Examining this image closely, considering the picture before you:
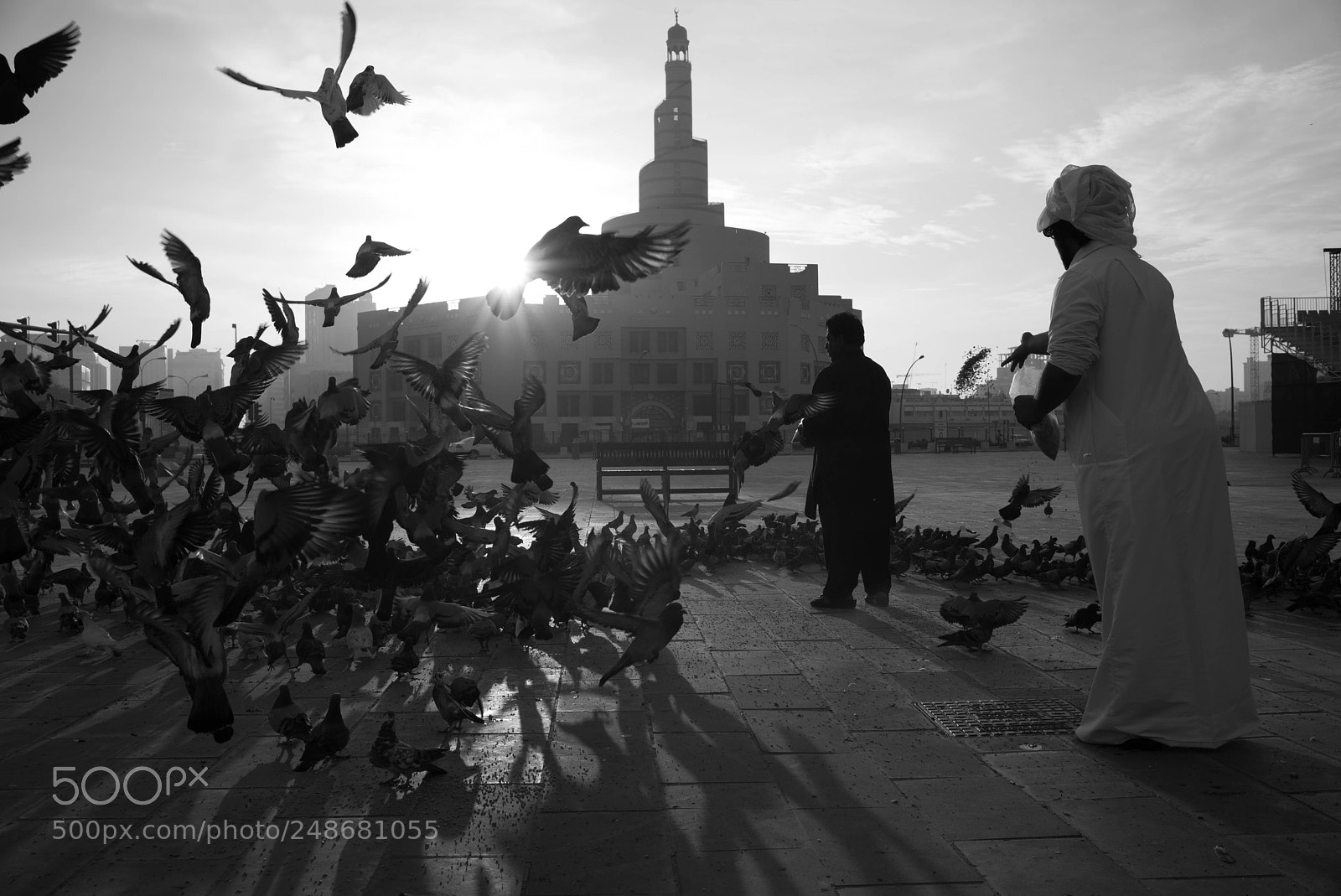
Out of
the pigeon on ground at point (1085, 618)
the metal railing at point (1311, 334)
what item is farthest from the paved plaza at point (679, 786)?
the metal railing at point (1311, 334)

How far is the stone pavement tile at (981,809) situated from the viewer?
2.96 m

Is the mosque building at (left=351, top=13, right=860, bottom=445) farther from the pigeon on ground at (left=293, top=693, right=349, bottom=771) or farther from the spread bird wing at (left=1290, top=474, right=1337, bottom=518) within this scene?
the pigeon on ground at (left=293, top=693, right=349, bottom=771)

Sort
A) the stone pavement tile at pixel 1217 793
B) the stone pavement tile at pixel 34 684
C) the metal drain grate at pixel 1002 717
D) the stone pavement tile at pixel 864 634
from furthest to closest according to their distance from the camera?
the stone pavement tile at pixel 864 634 < the stone pavement tile at pixel 34 684 < the metal drain grate at pixel 1002 717 < the stone pavement tile at pixel 1217 793

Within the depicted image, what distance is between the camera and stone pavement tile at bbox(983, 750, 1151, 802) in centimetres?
327

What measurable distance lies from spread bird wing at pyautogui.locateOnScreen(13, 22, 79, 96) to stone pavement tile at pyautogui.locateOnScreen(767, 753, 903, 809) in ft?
11.6

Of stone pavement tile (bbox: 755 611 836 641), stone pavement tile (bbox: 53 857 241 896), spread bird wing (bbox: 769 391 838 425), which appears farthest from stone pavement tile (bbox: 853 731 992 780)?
spread bird wing (bbox: 769 391 838 425)

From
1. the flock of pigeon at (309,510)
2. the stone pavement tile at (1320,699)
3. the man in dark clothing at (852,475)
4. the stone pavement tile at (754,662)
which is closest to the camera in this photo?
the flock of pigeon at (309,510)

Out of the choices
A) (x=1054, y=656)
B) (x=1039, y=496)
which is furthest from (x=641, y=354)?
(x=1054, y=656)

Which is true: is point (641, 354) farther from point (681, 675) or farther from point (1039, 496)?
point (681, 675)

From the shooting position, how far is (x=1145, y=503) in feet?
12.4

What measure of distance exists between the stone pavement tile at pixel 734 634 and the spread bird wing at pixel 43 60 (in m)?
4.00

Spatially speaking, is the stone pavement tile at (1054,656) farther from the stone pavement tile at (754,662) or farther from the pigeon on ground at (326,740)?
the pigeon on ground at (326,740)

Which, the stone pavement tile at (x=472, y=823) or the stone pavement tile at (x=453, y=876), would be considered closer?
the stone pavement tile at (x=453, y=876)

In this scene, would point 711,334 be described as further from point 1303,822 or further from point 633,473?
point 1303,822
